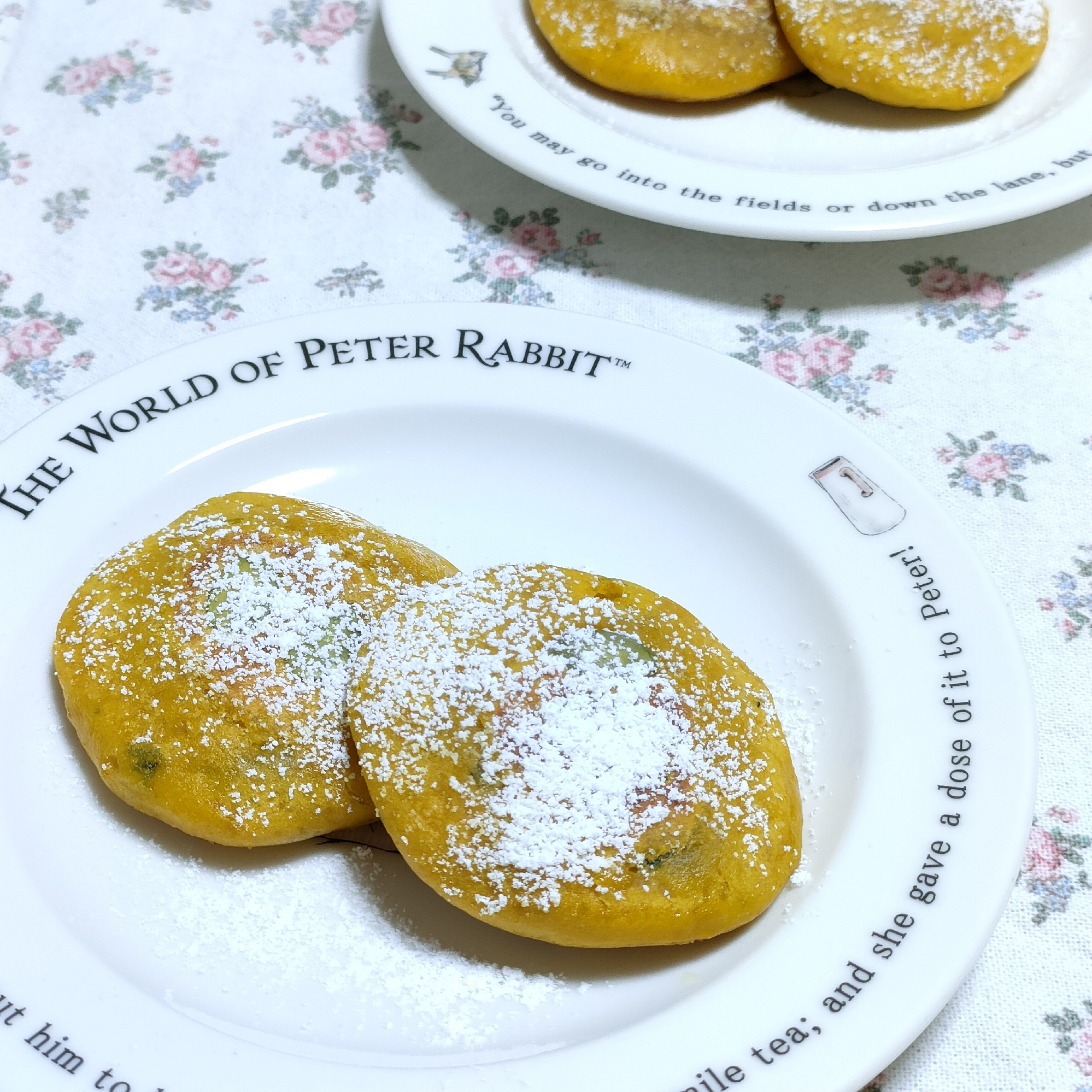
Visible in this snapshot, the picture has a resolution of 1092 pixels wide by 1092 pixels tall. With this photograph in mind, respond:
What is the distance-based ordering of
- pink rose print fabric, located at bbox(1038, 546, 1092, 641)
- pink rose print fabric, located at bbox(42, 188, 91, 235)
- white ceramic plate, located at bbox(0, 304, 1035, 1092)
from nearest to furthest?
1. white ceramic plate, located at bbox(0, 304, 1035, 1092)
2. pink rose print fabric, located at bbox(1038, 546, 1092, 641)
3. pink rose print fabric, located at bbox(42, 188, 91, 235)

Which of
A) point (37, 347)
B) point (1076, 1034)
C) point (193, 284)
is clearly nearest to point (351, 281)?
point (193, 284)

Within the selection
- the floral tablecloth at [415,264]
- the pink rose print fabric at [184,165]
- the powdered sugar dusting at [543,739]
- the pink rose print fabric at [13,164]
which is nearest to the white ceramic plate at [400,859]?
the powdered sugar dusting at [543,739]

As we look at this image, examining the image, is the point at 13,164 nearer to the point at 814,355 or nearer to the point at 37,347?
the point at 37,347

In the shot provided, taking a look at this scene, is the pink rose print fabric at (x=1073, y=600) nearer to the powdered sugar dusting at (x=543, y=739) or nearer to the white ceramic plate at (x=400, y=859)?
the white ceramic plate at (x=400, y=859)

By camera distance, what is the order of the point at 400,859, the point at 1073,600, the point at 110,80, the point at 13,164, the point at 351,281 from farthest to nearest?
1. the point at 110,80
2. the point at 13,164
3. the point at 351,281
4. the point at 1073,600
5. the point at 400,859

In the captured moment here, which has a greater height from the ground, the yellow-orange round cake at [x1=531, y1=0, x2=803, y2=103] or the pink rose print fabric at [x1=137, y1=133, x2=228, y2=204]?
the yellow-orange round cake at [x1=531, y1=0, x2=803, y2=103]

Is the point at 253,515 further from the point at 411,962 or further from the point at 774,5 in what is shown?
the point at 774,5

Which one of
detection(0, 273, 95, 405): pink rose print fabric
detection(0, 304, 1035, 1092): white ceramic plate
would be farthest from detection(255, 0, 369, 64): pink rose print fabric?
detection(0, 304, 1035, 1092): white ceramic plate

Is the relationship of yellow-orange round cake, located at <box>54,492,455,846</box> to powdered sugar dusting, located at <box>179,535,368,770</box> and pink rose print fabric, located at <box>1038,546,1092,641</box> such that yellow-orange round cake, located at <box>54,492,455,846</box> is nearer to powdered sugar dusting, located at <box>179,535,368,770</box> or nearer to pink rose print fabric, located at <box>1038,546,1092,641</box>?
powdered sugar dusting, located at <box>179,535,368,770</box>
